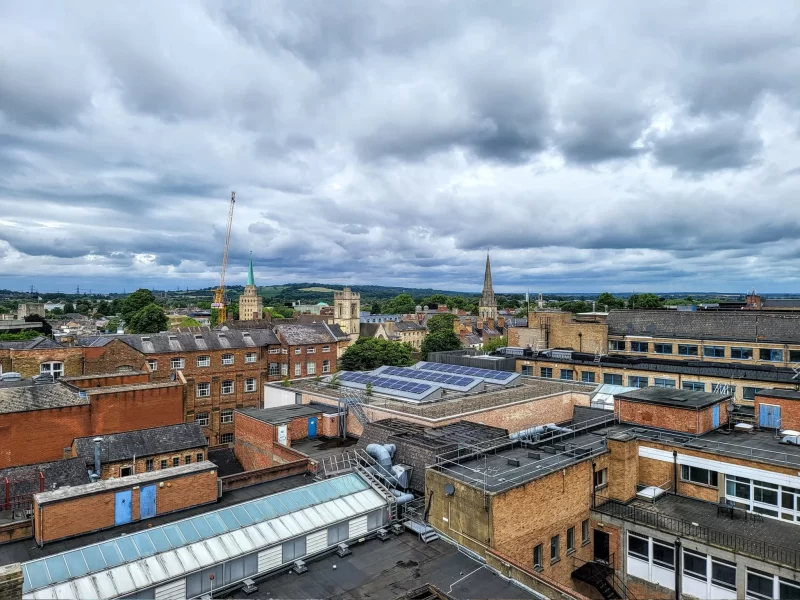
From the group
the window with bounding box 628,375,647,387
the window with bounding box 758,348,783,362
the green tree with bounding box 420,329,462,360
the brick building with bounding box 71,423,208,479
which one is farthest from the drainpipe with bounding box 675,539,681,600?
the green tree with bounding box 420,329,462,360

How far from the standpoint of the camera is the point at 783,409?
30.6 meters

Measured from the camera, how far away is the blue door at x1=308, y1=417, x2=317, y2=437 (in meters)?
35.5

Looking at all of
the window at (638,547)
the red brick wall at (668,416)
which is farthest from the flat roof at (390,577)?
the red brick wall at (668,416)

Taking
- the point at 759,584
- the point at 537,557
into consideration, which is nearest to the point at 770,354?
the point at 759,584

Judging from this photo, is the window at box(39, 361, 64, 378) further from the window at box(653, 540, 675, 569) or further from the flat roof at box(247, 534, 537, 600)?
the window at box(653, 540, 675, 569)

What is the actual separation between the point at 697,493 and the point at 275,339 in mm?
50672

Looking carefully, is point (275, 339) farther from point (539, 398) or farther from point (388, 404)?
point (539, 398)

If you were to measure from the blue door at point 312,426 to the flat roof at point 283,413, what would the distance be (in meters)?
0.35

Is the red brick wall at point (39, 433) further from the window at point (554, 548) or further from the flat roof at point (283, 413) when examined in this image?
the window at point (554, 548)

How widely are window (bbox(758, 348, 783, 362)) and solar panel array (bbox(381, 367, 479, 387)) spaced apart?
106ft

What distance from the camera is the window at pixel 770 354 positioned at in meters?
50.5

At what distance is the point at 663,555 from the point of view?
22672mm

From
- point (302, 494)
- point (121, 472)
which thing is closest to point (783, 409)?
point (302, 494)

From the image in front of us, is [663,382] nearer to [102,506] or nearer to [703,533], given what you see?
[703,533]
